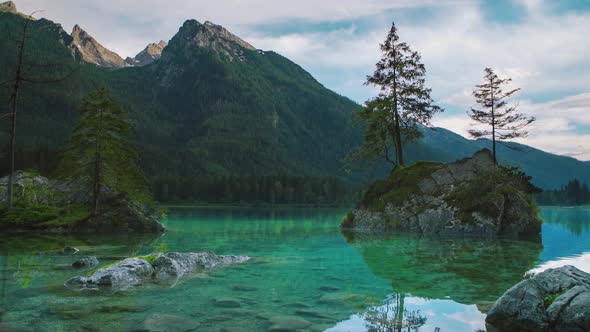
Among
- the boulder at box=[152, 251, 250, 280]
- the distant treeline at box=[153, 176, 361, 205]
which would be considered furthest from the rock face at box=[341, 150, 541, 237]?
the distant treeline at box=[153, 176, 361, 205]

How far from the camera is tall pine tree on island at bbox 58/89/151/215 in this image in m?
32.5

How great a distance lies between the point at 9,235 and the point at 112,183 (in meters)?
7.83

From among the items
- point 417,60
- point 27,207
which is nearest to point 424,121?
point 417,60

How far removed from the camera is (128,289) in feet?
37.2

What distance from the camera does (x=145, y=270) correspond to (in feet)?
43.7

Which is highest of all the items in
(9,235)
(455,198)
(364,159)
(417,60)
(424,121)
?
(417,60)

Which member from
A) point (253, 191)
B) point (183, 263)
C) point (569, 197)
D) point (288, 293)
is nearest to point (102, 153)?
point (183, 263)

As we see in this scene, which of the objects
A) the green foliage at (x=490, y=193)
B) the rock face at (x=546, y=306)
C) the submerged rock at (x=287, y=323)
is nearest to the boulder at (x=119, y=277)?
the submerged rock at (x=287, y=323)

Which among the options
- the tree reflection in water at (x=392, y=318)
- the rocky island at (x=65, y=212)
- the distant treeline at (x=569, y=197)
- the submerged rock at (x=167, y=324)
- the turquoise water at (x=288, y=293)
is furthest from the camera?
the distant treeline at (x=569, y=197)

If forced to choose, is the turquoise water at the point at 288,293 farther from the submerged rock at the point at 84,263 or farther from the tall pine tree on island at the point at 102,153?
the tall pine tree on island at the point at 102,153

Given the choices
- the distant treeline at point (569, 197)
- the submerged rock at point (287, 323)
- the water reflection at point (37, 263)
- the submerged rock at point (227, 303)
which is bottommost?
the water reflection at point (37, 263)

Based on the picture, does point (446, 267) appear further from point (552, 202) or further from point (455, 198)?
point (552, 202)

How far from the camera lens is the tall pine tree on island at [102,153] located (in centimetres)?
3247

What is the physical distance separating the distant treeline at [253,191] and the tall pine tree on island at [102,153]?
394ft
